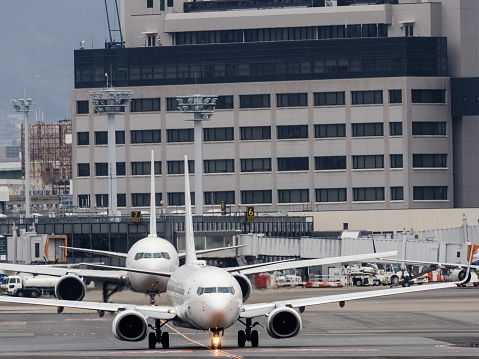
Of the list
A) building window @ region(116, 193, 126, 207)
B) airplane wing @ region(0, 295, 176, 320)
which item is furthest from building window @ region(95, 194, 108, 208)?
→ airplane wing @ region(0, 295, 176, 320)

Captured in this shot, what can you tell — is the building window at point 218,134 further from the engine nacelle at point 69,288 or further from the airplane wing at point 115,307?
the airplane wing at point 115,307

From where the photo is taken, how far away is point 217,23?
197750 millimetres

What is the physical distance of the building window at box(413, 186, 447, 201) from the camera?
623ft

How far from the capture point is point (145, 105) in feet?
640

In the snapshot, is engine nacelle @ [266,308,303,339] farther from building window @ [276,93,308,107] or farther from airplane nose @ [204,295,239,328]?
building window @ [276,93,308,107]

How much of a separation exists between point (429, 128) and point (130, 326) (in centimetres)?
14529

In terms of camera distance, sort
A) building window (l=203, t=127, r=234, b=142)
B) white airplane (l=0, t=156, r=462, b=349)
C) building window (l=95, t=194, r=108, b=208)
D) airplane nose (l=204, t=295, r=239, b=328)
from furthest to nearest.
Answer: building window (l=95, t=194, r=108, b=208)
building window (l=203, t=127, r=234, b=142)
white airplane (l=0, t=156, r=462, b=349)
airplane nose (l=204, t=295, r=239, b=328)

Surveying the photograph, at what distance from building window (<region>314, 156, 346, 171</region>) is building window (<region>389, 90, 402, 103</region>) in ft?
41.3

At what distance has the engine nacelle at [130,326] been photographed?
166ft

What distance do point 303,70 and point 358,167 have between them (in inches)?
740

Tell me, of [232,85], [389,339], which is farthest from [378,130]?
[389,339]

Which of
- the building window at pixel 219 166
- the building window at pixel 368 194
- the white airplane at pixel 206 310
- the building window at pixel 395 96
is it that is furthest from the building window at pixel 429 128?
the white airplane at pixel 206 310

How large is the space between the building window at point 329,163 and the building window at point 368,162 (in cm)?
202

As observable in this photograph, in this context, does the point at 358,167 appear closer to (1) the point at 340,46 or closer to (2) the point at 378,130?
(2) the point at 378,130
